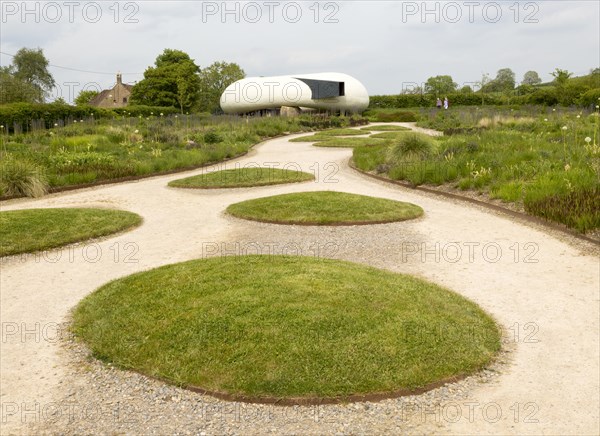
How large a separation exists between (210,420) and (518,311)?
153 inches

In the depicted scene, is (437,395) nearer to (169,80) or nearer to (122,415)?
(122,415)

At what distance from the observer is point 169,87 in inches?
2409

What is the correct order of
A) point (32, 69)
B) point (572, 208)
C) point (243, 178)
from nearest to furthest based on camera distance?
point (572, 208), point (243, 178), point (32, 69)

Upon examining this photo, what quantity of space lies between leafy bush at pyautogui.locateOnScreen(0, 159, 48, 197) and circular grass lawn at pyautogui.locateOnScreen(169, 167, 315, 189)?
3.29m

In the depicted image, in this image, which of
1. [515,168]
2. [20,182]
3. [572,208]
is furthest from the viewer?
[20,182]

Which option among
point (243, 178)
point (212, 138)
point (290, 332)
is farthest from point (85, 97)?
point (290, 332)

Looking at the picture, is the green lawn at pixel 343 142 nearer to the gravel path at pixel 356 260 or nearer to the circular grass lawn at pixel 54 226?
the gravel path at pixel 356 260

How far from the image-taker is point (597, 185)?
10648 millimetres

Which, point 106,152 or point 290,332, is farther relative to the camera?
point 106,152

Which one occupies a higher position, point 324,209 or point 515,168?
point 515,168

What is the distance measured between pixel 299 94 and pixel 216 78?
23056 mm

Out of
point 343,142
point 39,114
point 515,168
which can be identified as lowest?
point 515,168

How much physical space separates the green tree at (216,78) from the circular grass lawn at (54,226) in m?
62.3

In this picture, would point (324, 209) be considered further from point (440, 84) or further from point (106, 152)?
point (440, 84)
